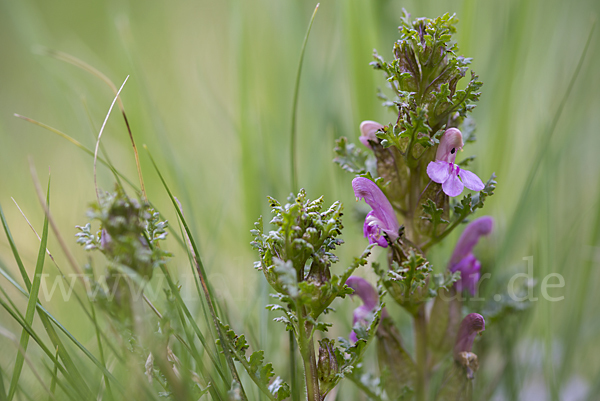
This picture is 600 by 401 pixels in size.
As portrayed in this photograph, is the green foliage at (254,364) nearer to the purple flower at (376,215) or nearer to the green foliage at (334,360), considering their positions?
the green foliage at (334,360)

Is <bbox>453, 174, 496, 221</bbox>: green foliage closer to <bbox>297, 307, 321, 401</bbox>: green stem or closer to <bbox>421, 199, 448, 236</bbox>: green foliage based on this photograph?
<bbox>421, 199, 448, 236</bbox>: green foliage

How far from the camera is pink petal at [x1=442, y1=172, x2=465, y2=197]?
808 millimetres

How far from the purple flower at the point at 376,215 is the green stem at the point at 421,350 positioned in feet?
0.69

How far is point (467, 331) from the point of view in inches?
38.6

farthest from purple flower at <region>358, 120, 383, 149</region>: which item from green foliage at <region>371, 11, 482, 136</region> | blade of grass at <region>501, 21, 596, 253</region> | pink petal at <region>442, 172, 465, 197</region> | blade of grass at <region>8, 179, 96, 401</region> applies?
blade of grass at <region>8, 179, 96, 401</region>

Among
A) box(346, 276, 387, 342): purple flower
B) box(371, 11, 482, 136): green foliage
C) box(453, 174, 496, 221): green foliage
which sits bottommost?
box(346, 276, 387, 342): purple flower

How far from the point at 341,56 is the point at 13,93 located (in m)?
2.75

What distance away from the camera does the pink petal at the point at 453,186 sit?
808 millimetres

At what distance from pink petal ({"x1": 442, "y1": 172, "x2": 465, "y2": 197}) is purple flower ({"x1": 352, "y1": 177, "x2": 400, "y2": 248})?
0.13 meters

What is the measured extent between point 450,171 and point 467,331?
37 cm


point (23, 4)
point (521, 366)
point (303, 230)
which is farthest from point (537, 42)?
point (23, 4)

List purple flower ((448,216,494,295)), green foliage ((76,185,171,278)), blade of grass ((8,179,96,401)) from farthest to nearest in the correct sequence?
purple flower ((448,216,494,295))
blade of grass ((8,179,96,401))
green foliage ((76,185,171,278))

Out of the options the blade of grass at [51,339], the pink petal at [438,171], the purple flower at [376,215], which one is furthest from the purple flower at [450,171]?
the blade of grass at [51,339]

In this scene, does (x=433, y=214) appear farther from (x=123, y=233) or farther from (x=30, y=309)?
(x=30, y=309)
